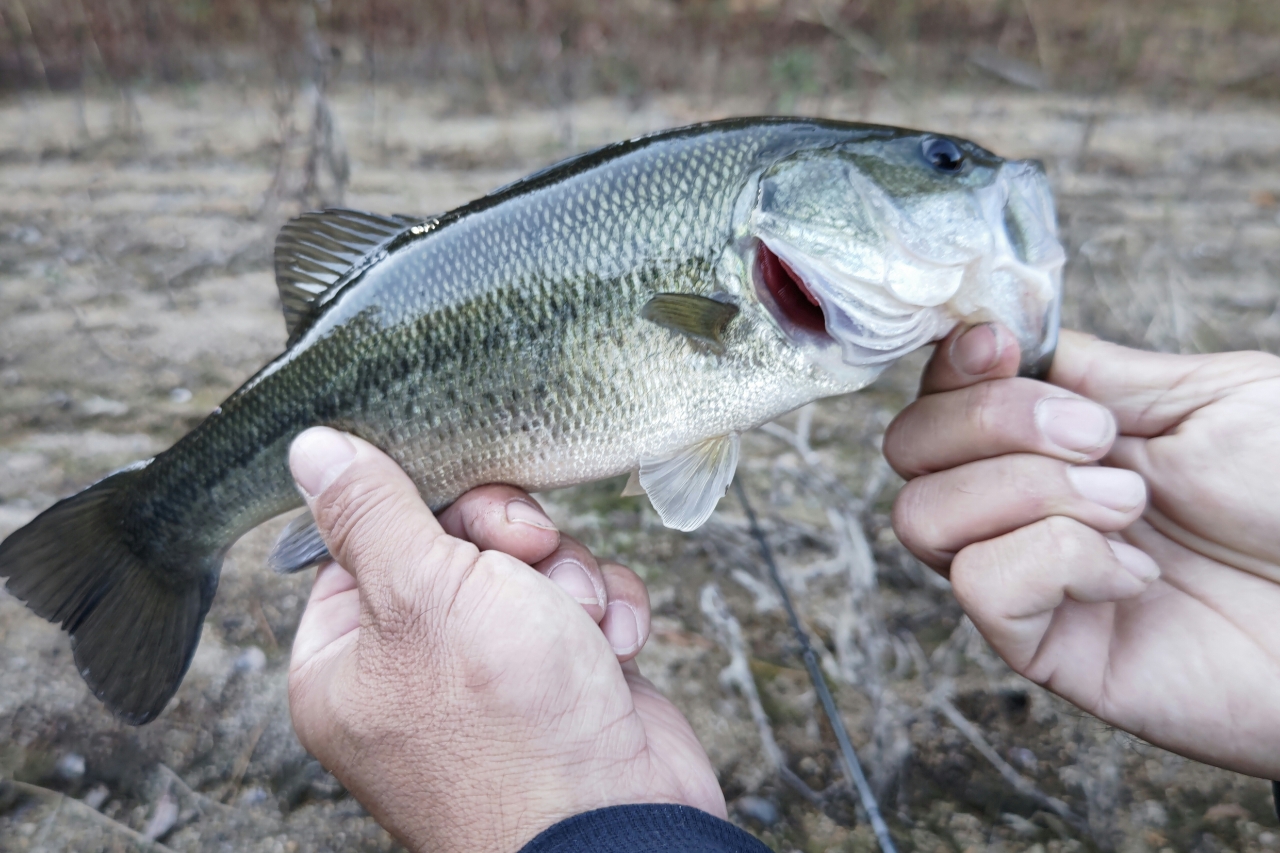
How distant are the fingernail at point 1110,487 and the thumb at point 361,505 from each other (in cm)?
131

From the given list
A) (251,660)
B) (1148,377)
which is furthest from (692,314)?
(251,660)

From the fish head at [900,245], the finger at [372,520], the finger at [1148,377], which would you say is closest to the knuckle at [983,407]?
the fish head at [900,245]

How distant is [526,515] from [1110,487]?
1.24 metres

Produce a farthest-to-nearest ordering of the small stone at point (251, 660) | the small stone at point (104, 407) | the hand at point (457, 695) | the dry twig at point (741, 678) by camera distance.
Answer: the small stone at point (104, 407) < the small stone at point (251, 660) < the dry twig at point (741, 678) < the hand at point (457, 695)

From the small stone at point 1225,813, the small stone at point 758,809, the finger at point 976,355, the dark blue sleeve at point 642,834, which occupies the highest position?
the finger at point 976,355

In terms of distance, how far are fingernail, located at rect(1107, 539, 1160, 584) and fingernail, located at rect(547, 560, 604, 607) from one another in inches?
42.8

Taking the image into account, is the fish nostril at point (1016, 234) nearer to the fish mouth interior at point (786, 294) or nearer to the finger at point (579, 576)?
the fish mouth interior at point (786, 294)

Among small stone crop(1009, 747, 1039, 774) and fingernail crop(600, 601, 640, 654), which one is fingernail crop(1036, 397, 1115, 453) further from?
small stone crop(1009, 747, 1039, 774)

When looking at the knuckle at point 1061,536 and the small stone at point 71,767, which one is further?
the small stone at point 71,767

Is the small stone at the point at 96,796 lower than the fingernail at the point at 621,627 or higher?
lower

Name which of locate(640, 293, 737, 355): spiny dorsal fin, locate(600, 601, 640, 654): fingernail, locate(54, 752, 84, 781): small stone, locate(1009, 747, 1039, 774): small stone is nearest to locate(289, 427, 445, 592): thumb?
locate(600, 601, 640, 654): fingernail

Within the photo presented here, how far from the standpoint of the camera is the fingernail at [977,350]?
1.66 meters

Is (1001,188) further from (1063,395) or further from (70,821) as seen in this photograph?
(70,821)

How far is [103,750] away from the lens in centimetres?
228
